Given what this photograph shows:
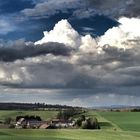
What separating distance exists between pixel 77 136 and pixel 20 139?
16737 millimetres

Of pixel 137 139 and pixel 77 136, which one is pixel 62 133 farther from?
pixel 137 139

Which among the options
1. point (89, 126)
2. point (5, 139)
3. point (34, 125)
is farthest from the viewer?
point (34, 125)

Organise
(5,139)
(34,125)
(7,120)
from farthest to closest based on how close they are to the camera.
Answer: (7,120)
(34,125)
(5,139)

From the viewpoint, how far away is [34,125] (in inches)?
5536

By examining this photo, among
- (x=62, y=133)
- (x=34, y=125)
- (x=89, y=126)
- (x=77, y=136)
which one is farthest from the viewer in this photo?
(x=34, y=125)

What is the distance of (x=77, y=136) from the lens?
3782 inches

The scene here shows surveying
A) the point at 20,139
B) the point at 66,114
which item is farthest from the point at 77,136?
the point at 66,114

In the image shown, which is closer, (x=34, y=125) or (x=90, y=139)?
(x=90, y=139)

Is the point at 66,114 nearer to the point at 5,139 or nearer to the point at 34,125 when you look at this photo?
the point at 34,125

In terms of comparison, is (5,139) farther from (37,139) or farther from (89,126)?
(89,126)

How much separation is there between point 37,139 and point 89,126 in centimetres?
4529

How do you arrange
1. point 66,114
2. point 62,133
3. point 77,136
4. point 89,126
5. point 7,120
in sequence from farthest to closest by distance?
point 66,114 → point 7,120 → point 89,126 → point 62,133 → point 77,136

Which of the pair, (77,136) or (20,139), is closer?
(20,139)

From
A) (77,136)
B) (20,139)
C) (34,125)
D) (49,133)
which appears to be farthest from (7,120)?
(20,139)
